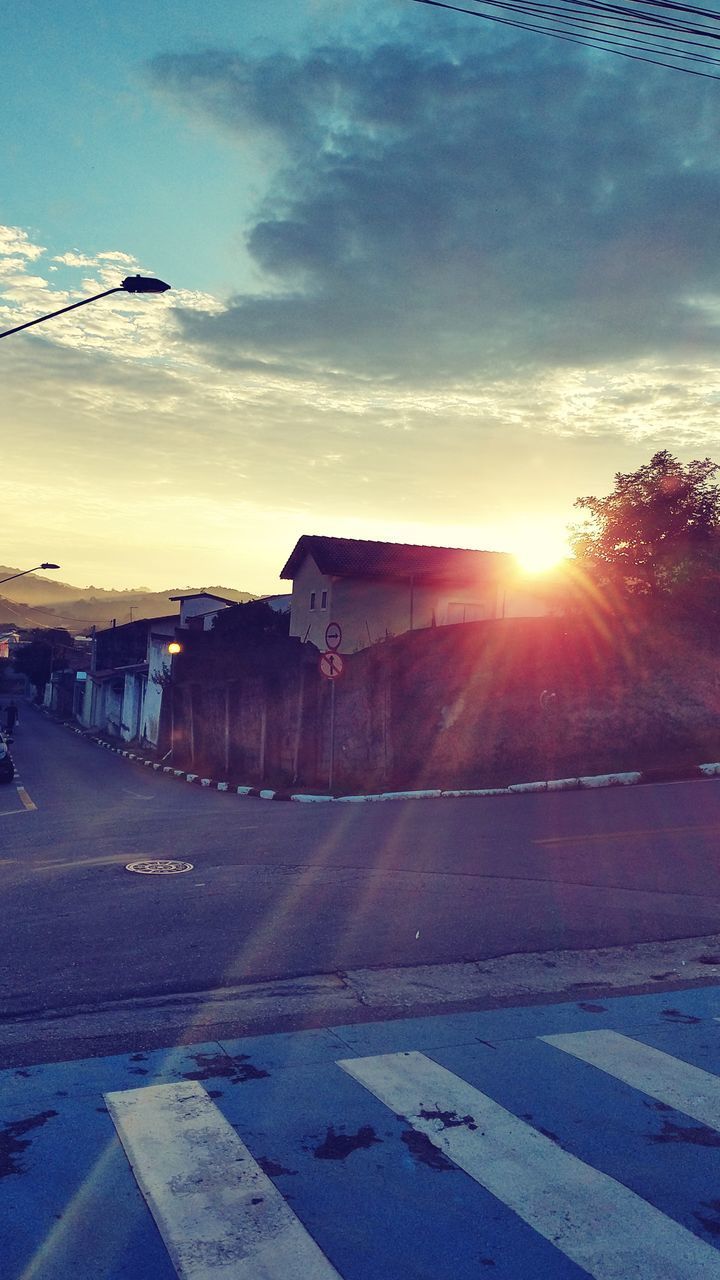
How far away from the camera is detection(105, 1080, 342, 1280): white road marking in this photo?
12.0 ft

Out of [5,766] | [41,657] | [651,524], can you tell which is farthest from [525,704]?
[41,657]

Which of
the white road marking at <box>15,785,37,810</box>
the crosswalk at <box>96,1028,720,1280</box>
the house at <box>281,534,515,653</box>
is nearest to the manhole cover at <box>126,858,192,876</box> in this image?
the crosswalk at <box>96,1028,720,1280</box>

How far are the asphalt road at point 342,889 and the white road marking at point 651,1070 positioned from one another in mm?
2165

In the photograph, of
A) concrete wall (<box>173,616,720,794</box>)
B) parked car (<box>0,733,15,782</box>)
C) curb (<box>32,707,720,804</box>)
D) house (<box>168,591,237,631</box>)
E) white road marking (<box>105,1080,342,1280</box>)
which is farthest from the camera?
house (<box>168,591,237,631</box>)

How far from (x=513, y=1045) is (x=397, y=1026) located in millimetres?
815

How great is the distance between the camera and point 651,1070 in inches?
221

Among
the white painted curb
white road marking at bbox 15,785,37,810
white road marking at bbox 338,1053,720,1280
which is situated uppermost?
the white painted curb

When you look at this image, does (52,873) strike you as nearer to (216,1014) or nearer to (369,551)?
(216,1014)

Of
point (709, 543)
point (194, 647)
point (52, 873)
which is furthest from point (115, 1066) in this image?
point (194, 647)

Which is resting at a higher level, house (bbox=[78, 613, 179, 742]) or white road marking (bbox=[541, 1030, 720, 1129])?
house (bbox=[78, 613, 179, 742])

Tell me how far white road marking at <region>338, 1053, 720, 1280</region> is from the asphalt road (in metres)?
2.59

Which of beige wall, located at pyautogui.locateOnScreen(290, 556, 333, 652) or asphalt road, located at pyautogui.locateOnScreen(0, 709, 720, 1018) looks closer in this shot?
asphalt road, located at pyautogui.locateOnScreen(0, 709, 720, 1018)

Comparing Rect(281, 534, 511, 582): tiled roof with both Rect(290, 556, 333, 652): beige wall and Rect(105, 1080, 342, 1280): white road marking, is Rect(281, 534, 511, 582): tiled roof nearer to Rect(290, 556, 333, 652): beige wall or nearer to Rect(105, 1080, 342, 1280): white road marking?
Rect(290, 556, 333, 652): beige wall

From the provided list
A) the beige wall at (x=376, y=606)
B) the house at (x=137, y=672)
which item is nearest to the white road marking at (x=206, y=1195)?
the house at (x=137, y=672)
